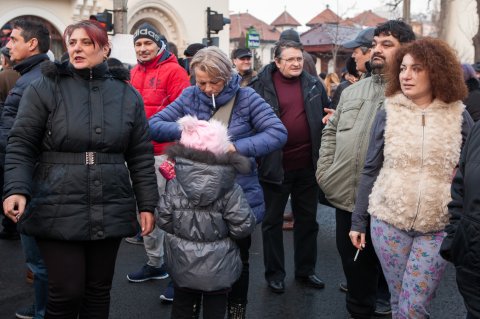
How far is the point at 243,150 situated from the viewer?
3.32 metres

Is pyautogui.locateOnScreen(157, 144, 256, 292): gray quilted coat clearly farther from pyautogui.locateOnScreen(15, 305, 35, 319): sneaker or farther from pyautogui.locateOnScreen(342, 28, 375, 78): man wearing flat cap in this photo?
pyautogui.locateOnScreen(342, 28, 375, 78): man wearing flat cap

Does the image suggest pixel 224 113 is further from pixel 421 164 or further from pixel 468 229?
pixel 468 229

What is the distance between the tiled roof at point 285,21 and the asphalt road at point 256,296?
229 ft

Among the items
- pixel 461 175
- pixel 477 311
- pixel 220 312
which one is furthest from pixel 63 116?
pixel 477 311

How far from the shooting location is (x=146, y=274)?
4.84 metres

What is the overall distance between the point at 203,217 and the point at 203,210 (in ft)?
0.13

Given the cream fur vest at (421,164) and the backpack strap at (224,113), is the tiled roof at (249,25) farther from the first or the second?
the cream fur vest at (421,164)

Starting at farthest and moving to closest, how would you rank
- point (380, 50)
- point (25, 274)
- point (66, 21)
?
1. point (66, 21)
2. point (25, 274)
3. point (380, 50)

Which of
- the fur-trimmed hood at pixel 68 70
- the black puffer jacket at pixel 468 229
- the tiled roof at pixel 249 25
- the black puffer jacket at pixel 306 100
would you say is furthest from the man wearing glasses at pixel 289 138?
the tiled roof at pixel 249 25

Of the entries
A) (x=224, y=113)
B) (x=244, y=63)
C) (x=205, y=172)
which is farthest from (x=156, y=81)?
(x=244, y=63)

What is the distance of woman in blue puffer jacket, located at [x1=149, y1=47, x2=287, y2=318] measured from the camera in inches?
133

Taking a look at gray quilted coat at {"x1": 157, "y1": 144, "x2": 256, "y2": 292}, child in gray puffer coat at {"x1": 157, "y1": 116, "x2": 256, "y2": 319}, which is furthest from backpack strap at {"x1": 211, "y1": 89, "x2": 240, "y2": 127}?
gray quilted coat at {"x1": 157, "y1": 144, "x2": 256, "y2": 292}

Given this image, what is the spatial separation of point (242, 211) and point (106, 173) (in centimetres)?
76

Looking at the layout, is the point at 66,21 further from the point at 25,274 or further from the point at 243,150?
the point at 243,150
